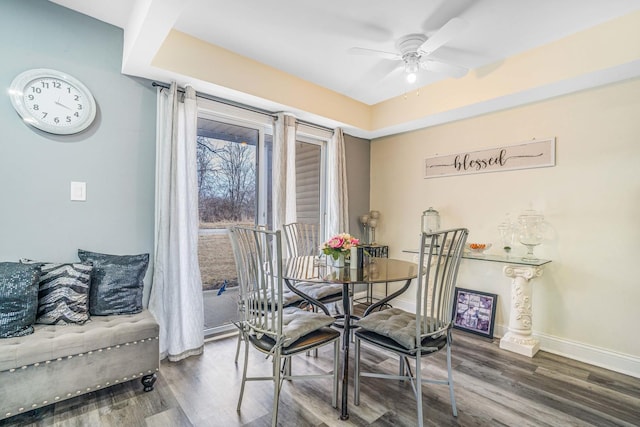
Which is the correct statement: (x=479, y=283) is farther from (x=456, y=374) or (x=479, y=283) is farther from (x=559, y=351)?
(x=456, y=374)

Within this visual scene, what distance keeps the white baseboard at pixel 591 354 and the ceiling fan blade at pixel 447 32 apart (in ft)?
9.31

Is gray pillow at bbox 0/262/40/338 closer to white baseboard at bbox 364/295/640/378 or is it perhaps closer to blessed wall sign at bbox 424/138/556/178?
blessed wall sign at bbox 424/138/556/178

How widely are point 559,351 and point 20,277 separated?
14.0 feet

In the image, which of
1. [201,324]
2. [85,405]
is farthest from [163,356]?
[85,405]

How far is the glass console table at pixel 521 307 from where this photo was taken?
275 centimetres

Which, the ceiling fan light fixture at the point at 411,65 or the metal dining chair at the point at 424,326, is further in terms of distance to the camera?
the ceiling fan light fixture at the point at 411,65

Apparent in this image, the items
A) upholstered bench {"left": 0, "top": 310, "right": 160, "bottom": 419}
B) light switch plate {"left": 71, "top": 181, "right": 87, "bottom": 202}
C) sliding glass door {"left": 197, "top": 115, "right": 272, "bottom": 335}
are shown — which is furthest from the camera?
sliding glass door {"left": 197, "top": 115, "right": 272, "bottom": 335}

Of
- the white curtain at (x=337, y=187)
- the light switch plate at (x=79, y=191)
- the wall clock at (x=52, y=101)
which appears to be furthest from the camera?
the white curtain at (x=337, y=187)

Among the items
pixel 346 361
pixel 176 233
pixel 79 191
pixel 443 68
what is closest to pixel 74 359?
pixel 176 233

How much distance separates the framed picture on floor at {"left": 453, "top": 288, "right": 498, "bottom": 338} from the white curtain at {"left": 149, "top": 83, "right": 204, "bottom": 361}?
8.61ft

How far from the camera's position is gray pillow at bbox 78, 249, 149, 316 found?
2115mm

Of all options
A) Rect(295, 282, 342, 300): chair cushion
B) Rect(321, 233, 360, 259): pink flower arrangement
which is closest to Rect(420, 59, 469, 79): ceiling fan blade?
Rect(321, 233, 360, 259): pink flower arrangement

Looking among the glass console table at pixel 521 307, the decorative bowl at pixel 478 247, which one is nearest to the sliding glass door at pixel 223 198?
the decorative bowl at pixel 478 247

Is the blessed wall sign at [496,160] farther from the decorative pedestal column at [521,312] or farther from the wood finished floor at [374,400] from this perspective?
the wood finished floor at [374,400]
